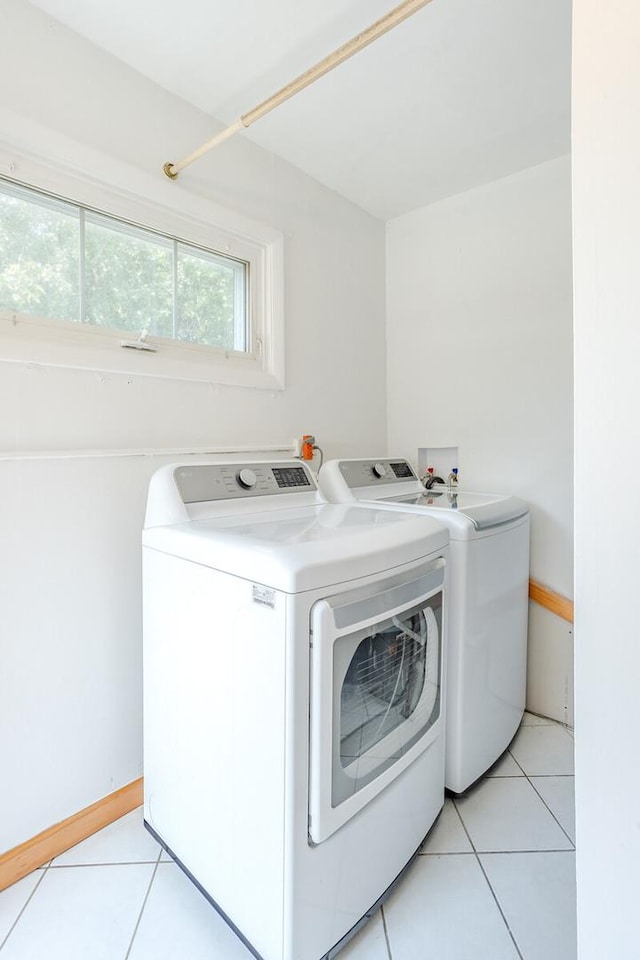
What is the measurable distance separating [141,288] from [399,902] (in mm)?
2009

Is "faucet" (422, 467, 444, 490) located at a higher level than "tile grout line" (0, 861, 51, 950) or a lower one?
higher

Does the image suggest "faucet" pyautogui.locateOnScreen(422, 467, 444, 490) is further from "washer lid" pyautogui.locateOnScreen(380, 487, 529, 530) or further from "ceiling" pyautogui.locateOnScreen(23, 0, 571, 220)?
"ceiling" pyautogui.locateOnScreen(23, 0, 571, 220)

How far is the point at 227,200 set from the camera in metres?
1.80

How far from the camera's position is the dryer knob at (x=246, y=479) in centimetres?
154

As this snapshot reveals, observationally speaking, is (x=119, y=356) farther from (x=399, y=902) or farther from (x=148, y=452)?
(x=399, y=902)

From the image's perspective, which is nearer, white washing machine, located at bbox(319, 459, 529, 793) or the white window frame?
the white window frame

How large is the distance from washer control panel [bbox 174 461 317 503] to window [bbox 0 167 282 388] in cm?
40

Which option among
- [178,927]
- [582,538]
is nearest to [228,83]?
[582,538]

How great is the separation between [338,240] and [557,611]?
2.03m

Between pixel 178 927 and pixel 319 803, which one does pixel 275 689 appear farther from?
pixel 178 927

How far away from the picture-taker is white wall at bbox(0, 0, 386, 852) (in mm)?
1284

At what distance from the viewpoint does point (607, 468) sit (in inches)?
22.5

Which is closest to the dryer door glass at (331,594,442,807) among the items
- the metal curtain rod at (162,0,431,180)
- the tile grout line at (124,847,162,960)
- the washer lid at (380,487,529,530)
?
the washer lid at (380,487,529,530)

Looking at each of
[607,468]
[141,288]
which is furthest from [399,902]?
[141,288]
